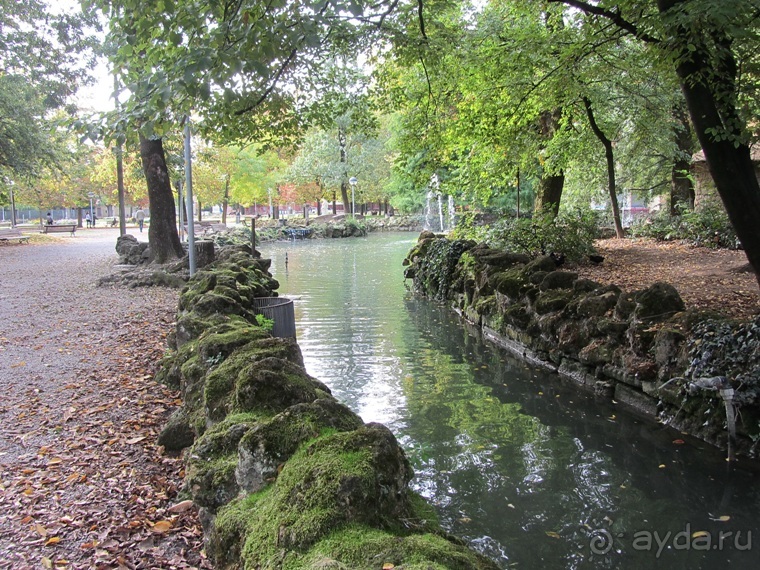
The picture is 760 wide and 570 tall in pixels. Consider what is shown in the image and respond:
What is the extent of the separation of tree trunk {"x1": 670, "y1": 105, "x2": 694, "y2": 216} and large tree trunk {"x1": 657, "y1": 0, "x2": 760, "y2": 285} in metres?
12.2

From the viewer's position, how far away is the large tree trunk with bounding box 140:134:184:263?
52.9 ft

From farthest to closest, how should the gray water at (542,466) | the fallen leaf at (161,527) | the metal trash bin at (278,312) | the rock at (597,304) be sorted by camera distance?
1. the metal trash bin at (278,312)
2. the rock at (597,304)
3. the gray water at (542,466)
4. the fallen leaf at (161,527)

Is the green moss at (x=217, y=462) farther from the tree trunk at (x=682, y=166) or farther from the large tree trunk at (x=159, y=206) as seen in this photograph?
the tree trunk at (x=682, y=166)

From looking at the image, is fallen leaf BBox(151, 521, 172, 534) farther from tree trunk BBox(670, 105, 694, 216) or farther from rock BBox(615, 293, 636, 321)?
tree trunk BBox(670, 105, 694, 216)

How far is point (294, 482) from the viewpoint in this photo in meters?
2.82

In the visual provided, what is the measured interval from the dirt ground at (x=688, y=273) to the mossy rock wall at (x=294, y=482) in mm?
5577

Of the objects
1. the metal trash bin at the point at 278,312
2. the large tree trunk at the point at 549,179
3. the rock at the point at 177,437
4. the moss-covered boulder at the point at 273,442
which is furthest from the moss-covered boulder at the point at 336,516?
the large tree trunk at the point at 549,179

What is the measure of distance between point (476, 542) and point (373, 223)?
49.8 m

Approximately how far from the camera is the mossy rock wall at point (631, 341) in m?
5.92

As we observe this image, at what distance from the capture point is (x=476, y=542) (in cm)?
454

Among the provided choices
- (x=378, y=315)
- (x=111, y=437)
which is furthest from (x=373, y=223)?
(x=111, y=437)

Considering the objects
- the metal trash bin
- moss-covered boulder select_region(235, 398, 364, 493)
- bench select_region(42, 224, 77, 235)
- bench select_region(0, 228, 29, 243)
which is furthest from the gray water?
bench select_region(42, 224, 77, 235)

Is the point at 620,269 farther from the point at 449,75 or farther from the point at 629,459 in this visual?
the point at 629,459

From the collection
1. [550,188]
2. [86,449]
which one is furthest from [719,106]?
[550,188]
